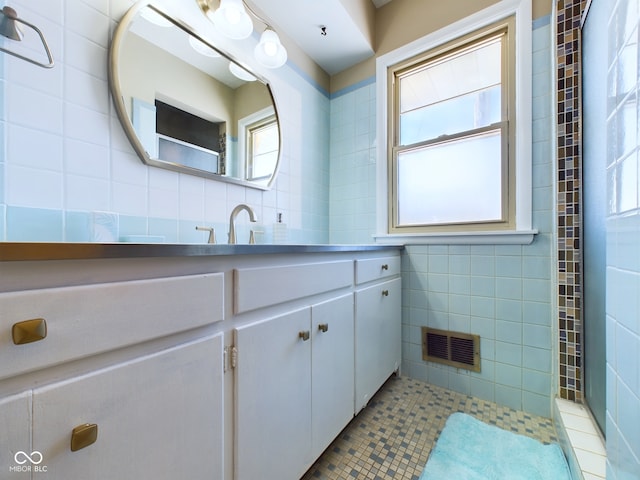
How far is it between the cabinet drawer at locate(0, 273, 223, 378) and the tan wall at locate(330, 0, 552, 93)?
6.62ft

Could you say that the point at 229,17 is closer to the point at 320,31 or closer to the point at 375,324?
the point at 320,31

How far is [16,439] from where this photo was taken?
39cm

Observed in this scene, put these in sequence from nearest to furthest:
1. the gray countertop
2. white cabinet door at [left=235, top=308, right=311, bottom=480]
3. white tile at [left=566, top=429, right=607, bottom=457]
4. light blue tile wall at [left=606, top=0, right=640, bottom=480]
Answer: the gray countertop → light blue tile wall at [left=606, top=0, right=640, bottom=480] → white cabinet door at [left=235, top=308, right=311, bottom=480] → white tile at [left=566, top=429, right=607, bottom=457]

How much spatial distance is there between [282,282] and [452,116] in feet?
5.19

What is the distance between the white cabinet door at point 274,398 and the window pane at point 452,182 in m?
1.22

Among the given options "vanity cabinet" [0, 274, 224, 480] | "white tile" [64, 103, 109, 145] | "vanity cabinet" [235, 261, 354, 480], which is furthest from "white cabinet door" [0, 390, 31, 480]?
"white tile" [64, 103, 109, 145]

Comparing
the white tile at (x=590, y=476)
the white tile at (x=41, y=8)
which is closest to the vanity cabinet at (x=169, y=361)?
the white tile at (x=590, y=476)

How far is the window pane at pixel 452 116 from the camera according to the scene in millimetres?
1560

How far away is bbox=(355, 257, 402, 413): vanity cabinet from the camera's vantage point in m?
1.23

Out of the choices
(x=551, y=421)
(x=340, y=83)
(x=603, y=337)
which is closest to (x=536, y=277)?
(x=603, y=337)

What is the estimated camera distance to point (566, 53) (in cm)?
128

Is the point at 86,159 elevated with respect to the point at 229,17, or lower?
lower

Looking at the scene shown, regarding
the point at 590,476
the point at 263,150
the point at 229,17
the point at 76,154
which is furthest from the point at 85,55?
the point at 590,476

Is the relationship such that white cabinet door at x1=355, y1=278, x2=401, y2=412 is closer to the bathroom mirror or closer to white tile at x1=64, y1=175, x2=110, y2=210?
the bathroom mirror
